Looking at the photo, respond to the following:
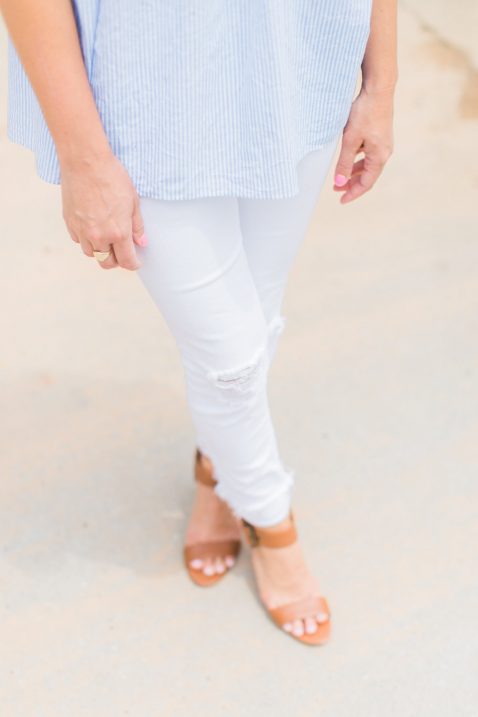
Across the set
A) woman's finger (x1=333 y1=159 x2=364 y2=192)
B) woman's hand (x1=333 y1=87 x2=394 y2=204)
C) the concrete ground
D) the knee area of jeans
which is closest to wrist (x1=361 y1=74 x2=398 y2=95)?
woman's hand (x1=333 y1=87 x2=394 y2=204)

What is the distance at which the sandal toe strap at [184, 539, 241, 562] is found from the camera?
137 centimetres

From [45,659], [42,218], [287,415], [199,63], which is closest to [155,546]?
[45,659]

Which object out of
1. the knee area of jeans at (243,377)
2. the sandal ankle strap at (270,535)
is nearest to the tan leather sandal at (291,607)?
the sandal ankle strap at (270,535)

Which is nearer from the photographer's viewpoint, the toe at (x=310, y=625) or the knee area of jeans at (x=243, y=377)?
the knee area of jeans at (x=243, y=377)

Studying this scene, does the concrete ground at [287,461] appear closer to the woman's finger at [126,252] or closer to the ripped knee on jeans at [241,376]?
the ripped knee on jeans at [241,376]

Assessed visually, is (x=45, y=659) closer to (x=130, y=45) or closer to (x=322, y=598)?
(x=322, y=598)

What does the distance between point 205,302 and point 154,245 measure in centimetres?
9

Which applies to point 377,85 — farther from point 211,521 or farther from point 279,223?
point 211,521

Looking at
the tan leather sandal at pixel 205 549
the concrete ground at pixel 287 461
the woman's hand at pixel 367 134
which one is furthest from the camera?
the tan leather sandal at pixel 205 549

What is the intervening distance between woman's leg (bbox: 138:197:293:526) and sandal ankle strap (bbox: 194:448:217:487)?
13cm

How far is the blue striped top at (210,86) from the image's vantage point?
779 mm

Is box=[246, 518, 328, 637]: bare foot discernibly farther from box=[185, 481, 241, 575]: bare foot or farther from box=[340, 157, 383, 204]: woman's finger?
box=[340, 157, 383, 204]: woman's finger

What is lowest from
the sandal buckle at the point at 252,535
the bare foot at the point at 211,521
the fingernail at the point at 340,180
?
the bare foot at the point at 211,521

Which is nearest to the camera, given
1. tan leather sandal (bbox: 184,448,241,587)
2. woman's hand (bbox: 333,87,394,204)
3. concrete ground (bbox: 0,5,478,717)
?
woman's hand (bbox: 333,87,394,204)
